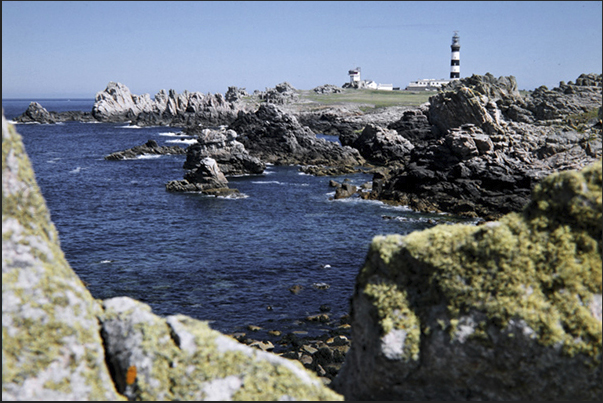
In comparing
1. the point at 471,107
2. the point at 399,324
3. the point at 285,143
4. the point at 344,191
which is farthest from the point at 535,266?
the point at 285,143

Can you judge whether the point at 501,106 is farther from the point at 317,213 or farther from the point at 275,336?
the point at 275,336

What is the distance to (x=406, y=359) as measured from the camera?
1171cm

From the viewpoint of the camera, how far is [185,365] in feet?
34.0

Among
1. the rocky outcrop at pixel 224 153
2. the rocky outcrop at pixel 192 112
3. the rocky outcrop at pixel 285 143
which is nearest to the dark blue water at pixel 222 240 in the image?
the rocky outcrop at pixel 224 153

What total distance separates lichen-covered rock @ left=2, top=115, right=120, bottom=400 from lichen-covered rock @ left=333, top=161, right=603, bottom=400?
21.0 feet

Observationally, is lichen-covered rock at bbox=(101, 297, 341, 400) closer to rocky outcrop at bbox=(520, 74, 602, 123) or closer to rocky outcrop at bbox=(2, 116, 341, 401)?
rocky outcrop at bbox=(2, 116, 341, 401)

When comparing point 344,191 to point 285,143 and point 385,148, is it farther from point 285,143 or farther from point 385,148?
point 285,143

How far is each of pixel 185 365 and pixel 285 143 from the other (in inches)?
3813

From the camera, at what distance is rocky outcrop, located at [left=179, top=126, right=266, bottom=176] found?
87125mm

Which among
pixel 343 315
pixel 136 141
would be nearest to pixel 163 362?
pixel 343 315

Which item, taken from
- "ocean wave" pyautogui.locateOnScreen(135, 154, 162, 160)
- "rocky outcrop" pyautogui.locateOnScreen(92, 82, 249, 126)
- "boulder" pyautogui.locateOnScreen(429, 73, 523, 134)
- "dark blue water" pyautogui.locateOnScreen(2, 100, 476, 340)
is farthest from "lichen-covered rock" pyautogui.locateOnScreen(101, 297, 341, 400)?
"rocky outcrop" pyautogui.locateOnScreen(92, 82, 249, 126)

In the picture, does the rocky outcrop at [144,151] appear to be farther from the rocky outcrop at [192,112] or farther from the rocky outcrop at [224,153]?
the rocky outcrop at [192,112]

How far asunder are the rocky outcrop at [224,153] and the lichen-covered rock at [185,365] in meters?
77.5

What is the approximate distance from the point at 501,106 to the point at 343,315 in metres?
71.3
